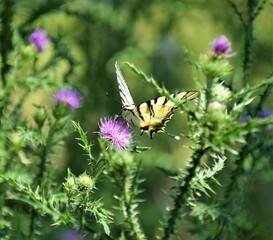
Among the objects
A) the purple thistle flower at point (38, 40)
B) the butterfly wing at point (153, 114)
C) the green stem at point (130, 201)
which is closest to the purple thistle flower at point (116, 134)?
the butterfly wing at point (153, 114)

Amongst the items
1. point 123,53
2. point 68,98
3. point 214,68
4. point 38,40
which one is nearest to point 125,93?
point 68,98

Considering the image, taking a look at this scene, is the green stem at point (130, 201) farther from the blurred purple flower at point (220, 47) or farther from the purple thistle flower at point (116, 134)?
the blurred purple flower at point (220, 47)

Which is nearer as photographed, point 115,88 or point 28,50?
point 28,50

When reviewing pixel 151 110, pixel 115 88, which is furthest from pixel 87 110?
pixel 151 110

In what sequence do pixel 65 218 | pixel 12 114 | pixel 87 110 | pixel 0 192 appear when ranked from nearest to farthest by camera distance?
pixel 65 218
pixel 0 192
pixel 12 114
pixel 87 110

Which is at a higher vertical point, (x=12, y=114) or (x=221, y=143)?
(x=221, y=143)

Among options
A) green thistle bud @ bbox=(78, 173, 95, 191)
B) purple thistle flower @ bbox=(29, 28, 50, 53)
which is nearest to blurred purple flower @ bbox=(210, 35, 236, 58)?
green thistle bud @ bbox=(78, 173, 95, 191)

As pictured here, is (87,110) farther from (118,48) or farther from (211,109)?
(211,109)
